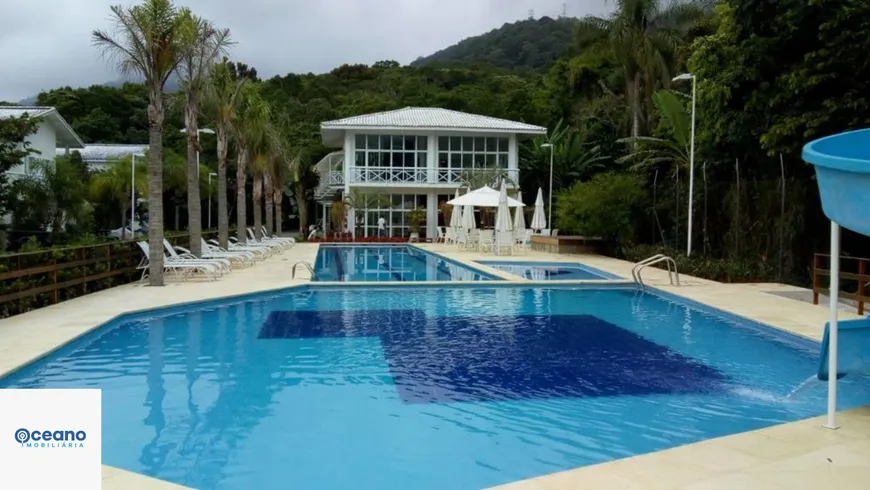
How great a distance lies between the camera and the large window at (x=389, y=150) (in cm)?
3722

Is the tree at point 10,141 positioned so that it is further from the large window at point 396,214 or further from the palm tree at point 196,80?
the large window at point 396,214

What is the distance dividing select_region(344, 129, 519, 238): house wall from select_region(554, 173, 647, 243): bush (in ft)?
45.6

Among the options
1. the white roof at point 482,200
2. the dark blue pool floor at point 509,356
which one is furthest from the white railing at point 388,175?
the dark blue pool floor at point 509,356

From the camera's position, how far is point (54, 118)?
2873cm

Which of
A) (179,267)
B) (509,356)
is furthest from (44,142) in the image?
(509,356)

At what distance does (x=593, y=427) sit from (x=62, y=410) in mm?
4191

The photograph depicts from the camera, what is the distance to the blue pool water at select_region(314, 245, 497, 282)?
17594mm

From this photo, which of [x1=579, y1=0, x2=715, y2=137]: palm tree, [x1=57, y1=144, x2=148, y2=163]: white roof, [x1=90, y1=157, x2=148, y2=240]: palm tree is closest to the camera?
[x1=579, y1=0, x2=715, y2=137]: palm tree

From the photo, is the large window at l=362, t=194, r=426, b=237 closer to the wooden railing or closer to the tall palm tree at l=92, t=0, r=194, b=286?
the tall palm tree at l=92, t=0, r=194, b=286

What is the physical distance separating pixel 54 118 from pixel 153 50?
61.6 ft

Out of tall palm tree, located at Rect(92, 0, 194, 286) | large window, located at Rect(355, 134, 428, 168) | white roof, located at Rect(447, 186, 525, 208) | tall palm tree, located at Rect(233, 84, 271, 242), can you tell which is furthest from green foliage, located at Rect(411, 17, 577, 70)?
tall palm tree, located at Rect(92, 0, 194, 286)

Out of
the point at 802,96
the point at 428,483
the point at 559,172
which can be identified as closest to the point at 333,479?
the point at 428,483

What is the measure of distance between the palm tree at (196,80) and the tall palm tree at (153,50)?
1.77 meters

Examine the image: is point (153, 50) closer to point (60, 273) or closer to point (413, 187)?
point (60, 273)
